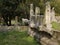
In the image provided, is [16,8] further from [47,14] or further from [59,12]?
[47,14]

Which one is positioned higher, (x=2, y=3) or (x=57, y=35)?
(x=2, y=3)

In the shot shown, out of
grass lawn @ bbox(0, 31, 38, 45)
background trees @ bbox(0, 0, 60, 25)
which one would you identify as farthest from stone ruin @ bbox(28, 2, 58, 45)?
background trees @ bbox(0, 0, 60, 25)

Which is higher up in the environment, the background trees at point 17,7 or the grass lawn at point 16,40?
the background trees at point 17,7

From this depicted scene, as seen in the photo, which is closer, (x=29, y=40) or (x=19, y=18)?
(x=29, y=40)

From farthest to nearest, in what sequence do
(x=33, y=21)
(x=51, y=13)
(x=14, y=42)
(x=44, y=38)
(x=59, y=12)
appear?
(x=59, y=12) < (x=33, y=21) < (x=14, y=42) < (x=51, y=13) < (x=44, y=38)

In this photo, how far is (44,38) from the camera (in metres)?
12.8

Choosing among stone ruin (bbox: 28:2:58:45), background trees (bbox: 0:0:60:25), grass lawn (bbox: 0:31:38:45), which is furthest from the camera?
background trees (bbox: 0:0:60:25)

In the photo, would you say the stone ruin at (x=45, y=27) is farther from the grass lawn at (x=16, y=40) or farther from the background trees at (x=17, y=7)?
the background trees at (x=17, y=7)

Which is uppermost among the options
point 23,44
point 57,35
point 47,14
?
point 47,14

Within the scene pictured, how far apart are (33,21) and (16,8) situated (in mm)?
8395

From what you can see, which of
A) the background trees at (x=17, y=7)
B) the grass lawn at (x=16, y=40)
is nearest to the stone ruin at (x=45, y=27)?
the grass lawn at (x=16, y=40)

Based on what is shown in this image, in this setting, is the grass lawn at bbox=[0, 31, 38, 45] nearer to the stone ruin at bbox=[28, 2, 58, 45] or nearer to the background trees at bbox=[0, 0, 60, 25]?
the stone ruin at bbox=[28, 2, 58, 45]

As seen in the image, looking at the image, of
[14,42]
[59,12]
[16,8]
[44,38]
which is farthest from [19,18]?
[44,38]

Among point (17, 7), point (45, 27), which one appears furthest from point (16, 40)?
point (17, 7)
